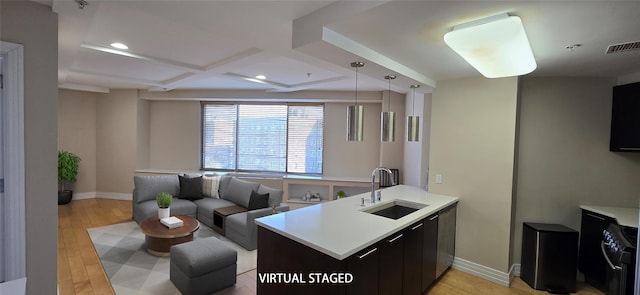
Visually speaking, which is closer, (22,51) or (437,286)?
(22,51)

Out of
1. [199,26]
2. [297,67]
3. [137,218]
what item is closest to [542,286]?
[297,67]

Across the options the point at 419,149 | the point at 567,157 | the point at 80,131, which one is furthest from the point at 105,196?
the point at 567,157

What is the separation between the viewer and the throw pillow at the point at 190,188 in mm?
5266

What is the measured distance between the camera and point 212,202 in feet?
16.8

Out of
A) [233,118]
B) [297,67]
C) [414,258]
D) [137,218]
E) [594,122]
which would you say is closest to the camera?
[414,258]

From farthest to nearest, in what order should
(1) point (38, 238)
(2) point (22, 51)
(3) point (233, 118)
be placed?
(3) point (233, 118)
(1) point (38, 238)
(2) point (22, 51)

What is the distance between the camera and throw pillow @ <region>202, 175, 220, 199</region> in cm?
552

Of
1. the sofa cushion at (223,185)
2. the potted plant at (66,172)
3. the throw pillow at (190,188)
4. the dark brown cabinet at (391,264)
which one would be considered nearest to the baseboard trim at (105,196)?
the potted plant at (66,172)

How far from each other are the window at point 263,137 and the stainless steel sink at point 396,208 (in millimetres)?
3321

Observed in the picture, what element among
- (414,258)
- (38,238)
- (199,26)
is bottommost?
(414,258)

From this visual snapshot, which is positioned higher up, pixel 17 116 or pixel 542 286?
pixel 17 116

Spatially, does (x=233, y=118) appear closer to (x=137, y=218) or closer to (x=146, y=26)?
(x=137, y=218)

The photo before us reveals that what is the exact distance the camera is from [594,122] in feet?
10.3

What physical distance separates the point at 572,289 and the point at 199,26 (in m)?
4.33
